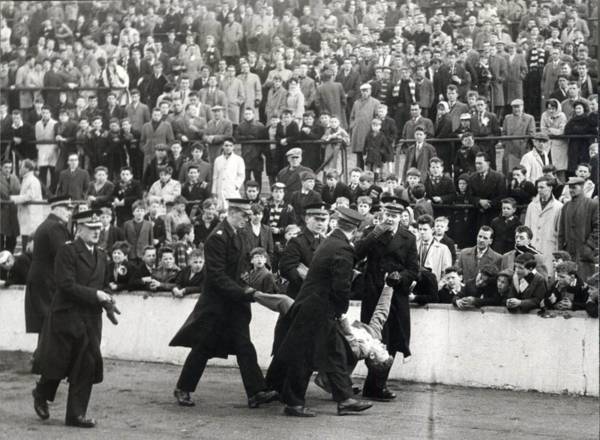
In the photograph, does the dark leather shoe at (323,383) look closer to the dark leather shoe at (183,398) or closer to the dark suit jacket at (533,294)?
the dark leather shoe at (183,398)

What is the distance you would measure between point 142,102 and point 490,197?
Answer: 8.56 meters

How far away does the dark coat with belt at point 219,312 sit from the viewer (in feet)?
31.7

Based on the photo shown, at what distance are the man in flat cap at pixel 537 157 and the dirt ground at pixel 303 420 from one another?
439 centimetres

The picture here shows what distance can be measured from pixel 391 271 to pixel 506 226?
3297mm

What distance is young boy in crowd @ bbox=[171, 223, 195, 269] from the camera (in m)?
14.0

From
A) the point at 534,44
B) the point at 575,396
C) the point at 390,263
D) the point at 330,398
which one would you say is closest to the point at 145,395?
the point at 330,398

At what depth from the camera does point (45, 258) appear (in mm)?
10766

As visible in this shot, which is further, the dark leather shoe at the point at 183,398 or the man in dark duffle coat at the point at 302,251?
the man in dark duffle coat at the point at 302,251

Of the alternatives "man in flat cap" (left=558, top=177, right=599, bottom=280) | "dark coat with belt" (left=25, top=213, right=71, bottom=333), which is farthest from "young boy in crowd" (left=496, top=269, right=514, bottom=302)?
"dark coat with belt" (left=25, top=213, right=71, bottom=333)

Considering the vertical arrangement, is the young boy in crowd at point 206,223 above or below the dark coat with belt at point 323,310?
above

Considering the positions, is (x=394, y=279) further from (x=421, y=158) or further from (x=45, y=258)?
(x=421, y=158)

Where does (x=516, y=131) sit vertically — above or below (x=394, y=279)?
above

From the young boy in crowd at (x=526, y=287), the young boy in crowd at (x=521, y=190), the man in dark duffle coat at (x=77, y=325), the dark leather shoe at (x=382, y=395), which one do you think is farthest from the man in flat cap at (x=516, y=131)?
the man in dark duffle coat at (x=77, y=325)

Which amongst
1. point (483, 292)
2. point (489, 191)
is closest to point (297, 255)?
point (483, 292)
